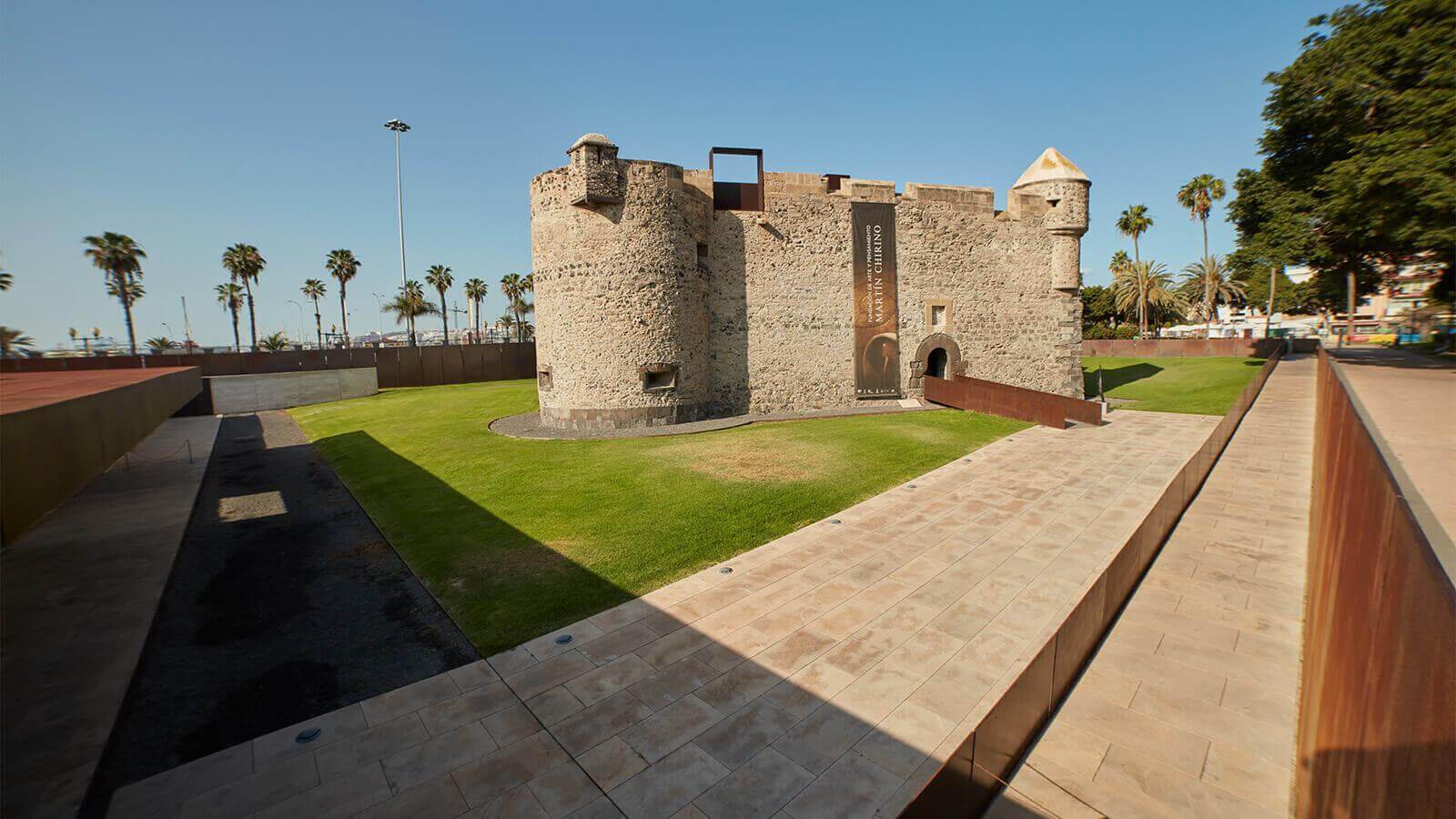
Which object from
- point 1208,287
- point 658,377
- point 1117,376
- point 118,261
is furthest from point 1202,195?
point 118,261

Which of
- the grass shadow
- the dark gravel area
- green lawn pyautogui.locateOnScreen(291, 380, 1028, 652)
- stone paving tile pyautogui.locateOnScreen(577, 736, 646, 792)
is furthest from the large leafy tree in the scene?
the dark gravel area

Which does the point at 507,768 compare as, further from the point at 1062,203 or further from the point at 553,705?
the point at 1062,203

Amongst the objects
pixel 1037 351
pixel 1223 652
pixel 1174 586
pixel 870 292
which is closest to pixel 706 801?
pixel 1223 652

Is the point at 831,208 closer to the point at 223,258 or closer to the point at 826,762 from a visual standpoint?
the point at 826,762

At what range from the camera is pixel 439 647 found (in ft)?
18.6

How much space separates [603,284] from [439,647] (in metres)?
12.3

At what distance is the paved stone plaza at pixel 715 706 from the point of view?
372 cm

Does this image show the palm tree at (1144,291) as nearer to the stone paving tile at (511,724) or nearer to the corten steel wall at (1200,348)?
the corten steel wall at (1200,348)

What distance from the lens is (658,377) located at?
57.2 feet

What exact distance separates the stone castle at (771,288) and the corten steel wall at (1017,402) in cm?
201

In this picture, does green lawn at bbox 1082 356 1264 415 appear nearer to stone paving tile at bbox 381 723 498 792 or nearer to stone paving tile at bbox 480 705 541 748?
stone paving tile at bbox 480 705 541 748

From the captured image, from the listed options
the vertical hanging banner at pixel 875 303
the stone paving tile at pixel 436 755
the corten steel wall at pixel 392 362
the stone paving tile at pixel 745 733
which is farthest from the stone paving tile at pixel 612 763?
the corten steel wall at pixel 392 362

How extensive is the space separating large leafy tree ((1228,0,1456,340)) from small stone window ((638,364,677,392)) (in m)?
17.3

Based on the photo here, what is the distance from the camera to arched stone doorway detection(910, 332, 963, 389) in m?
21.2
